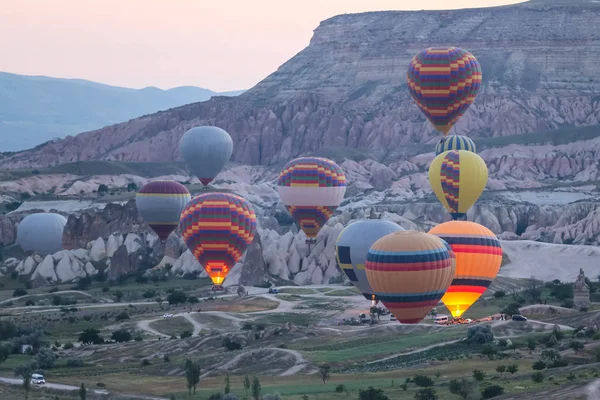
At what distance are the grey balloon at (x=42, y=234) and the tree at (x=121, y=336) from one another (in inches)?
2045

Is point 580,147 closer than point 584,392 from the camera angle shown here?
No

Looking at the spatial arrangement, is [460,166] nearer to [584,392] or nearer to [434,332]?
[434,332]

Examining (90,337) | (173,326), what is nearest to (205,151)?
(173,326)

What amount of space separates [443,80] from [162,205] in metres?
28.6

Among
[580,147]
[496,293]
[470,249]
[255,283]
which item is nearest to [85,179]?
[580,147]

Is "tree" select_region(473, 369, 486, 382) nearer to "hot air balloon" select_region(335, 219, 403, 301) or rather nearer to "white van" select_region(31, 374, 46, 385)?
"white van" select_region(31, 374, 46, 385)

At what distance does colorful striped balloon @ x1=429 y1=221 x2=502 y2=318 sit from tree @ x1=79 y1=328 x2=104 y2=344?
2096 cm

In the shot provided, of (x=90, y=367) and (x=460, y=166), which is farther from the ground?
(x=460, y=166)

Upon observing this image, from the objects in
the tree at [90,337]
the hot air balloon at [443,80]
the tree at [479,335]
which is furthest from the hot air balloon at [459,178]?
the tree at [479,335]

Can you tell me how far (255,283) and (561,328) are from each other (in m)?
41.7

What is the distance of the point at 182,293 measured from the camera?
11150cm

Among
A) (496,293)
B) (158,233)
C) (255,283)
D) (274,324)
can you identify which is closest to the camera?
(274,324)

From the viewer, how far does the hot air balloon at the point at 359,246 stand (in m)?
101

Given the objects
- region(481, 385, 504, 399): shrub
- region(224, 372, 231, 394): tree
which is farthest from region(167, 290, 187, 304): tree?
region(481, 385, 504, 399): shrub
